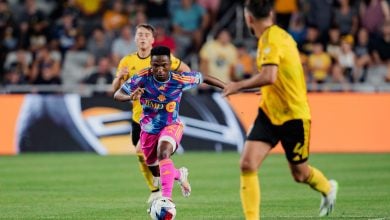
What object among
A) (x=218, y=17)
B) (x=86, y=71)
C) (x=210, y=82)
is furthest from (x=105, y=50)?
(x=210, y=82)

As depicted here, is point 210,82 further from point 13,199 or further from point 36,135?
point 36,135

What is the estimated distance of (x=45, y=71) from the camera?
25859mm

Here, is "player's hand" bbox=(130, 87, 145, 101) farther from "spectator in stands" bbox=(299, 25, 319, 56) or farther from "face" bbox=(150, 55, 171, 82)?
"spectator in stands" bbox=(299, 25, 319, 56)

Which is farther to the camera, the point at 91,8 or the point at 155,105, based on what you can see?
the point at 91,8

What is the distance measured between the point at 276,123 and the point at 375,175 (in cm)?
753

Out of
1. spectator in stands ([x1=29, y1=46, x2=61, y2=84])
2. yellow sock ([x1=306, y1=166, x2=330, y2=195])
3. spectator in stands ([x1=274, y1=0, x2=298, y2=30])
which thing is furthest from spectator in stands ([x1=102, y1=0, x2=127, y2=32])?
Answer: yellow sock ([x1=306, y1=166, x2=330, y2=195])

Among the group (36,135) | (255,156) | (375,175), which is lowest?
(36,135)

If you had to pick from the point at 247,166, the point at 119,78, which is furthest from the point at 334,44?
the point at 247,166

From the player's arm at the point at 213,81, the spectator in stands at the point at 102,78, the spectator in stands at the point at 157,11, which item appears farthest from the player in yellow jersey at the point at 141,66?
the spectator in stands at the point at 157,11

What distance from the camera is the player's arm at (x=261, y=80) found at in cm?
1024

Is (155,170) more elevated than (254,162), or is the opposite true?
(254,162)

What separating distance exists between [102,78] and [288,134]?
593 inches

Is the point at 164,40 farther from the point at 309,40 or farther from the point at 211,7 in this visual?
the point at 309,40

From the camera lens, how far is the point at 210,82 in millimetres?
12906
